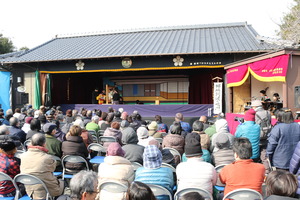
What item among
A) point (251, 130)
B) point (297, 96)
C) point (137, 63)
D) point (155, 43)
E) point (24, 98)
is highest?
point (155, 43)

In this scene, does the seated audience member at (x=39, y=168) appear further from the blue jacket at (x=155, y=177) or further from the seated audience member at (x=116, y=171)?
the blue jacket at (x=155, y=177)

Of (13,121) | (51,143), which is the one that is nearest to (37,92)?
(13,121)

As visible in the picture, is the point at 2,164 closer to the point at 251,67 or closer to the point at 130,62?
the point at 251,67

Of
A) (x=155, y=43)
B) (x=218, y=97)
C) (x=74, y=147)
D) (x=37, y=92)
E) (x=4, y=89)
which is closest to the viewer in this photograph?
(x=74, y=147)

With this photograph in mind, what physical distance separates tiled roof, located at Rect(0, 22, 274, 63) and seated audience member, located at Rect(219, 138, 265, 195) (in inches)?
324

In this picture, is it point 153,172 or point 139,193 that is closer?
point 139,193

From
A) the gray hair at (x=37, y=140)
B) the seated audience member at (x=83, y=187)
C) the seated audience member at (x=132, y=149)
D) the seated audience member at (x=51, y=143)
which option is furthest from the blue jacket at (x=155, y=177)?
the seated audience member at (x=51, y=143)

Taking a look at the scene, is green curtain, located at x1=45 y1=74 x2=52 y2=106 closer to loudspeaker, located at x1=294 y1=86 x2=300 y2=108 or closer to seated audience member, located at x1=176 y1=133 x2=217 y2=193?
loudspeaker, located at x1=294 y1=86 x2=300 y2=108

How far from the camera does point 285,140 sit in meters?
3.90

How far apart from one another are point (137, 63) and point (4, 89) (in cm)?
693

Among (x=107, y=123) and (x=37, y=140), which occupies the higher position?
(x=37, y=140)

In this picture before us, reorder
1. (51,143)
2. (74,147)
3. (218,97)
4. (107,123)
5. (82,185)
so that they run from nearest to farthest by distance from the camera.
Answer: (82,185)
(74,147)
(51,143)
(107,123)
(218,97)

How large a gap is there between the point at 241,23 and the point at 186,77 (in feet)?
14.1

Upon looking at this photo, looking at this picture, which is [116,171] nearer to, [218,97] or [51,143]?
[51,143]
